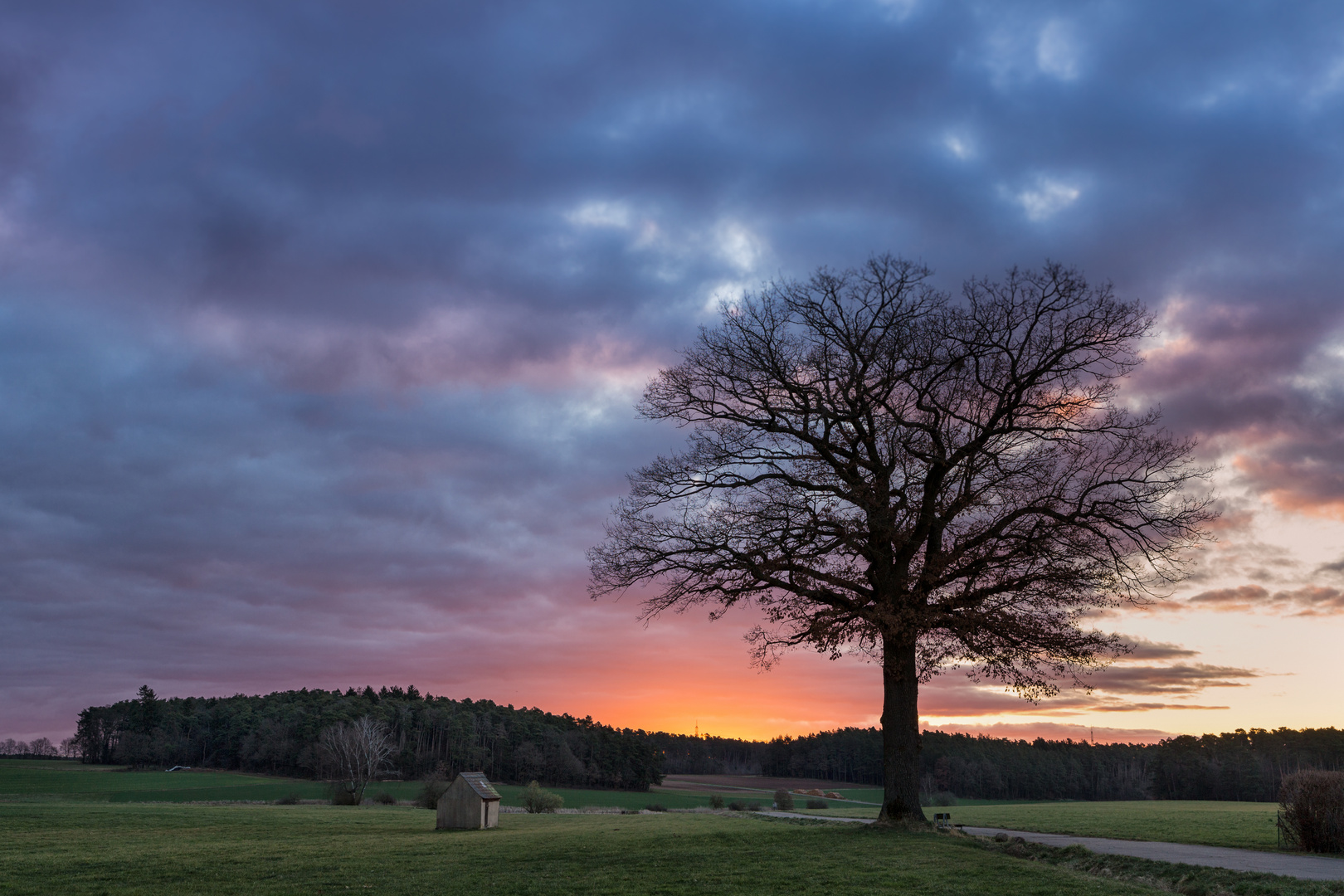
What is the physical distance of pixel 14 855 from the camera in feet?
79.6

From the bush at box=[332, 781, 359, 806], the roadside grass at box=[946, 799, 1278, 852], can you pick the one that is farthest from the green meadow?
the bush at box=[332, 781, 359, 806]

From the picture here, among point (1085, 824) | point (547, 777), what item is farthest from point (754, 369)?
point (547, 777)

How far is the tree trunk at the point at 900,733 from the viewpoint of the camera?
22.1 metres

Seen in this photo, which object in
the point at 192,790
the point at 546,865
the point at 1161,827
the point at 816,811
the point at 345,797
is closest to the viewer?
the point at 546,865

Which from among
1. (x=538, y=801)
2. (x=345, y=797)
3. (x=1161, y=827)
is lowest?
(x=345, y=797)

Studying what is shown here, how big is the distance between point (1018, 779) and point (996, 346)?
14287cm

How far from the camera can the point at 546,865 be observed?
18.7 metres

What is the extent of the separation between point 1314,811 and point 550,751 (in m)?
129

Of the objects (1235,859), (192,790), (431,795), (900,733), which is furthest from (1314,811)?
(192,790)

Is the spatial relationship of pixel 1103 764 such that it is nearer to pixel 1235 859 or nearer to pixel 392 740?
pixel 392 740

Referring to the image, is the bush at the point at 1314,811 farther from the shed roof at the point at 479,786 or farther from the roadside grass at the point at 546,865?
the shed roof at the point at 479,786

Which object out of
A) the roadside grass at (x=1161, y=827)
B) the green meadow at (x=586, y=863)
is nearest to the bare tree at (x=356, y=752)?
the green meadow at (x=586, y=863)

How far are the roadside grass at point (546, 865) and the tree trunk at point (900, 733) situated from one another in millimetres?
1138

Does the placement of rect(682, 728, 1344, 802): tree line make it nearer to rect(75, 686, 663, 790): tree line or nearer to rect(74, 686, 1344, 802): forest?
rect(74, 686, 1344, 802): forest
